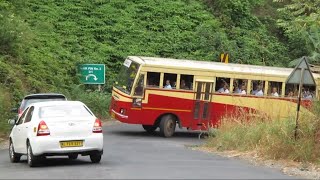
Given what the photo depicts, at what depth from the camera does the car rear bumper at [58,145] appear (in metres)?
15.6

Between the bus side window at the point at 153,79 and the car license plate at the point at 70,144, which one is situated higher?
the bus side window at the point at 153,79

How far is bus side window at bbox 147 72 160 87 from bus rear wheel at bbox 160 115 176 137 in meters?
1.48

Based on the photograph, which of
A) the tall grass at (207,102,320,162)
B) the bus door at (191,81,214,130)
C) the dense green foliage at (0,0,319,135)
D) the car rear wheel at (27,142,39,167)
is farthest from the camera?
the dense green foliage at (0,0,319,135)

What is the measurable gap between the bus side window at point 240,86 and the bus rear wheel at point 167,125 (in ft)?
9.60

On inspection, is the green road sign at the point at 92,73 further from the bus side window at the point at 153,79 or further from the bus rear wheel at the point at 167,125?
the bus rear wheel at the point at 167,125

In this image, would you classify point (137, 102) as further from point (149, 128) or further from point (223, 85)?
point (223, 85)

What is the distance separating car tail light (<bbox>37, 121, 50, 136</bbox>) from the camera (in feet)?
51.1

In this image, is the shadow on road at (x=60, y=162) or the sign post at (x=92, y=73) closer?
the shadow on road at (x=60, y=162)

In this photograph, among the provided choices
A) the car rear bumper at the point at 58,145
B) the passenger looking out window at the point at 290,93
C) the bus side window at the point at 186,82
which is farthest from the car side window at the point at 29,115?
the passenger looking out window at the point at 290,93

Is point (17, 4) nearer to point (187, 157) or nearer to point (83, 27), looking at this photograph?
point (83, 27)

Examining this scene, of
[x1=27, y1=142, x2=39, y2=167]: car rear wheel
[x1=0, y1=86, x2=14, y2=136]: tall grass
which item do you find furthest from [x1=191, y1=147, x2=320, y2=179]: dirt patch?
[x1=0, y1=86, x2=14, y2=136]: tall grass

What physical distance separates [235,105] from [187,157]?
967 centimetres

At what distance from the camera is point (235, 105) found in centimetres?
2788

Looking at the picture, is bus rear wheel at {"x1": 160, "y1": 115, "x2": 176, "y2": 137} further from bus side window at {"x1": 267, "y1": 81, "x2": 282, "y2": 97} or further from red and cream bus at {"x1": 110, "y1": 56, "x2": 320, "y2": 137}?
bus side window at {"x1": 267, "y1": 81, "x2": 282, "y2": 97}
